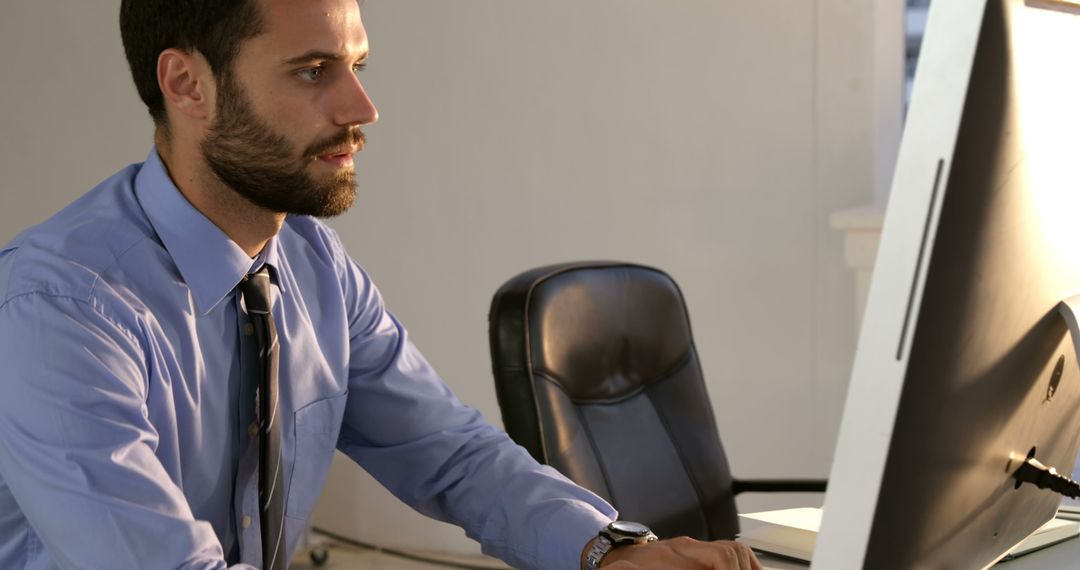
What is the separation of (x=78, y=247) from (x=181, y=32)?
0.30 m

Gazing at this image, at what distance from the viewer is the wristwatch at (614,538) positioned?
4.48 feet

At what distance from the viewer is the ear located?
1456 millimetres

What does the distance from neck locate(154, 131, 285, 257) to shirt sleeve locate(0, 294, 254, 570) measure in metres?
0.26

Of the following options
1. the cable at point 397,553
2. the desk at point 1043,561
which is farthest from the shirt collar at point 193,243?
the cable at point 397,553

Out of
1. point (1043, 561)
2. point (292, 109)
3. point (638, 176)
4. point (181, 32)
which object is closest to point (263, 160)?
point (292, 109)

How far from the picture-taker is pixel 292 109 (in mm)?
1443

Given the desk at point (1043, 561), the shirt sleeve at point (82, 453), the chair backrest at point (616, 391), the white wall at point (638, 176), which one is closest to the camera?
the shirt sleeve at point (82, 453)

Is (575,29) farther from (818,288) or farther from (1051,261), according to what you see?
(1051,261)

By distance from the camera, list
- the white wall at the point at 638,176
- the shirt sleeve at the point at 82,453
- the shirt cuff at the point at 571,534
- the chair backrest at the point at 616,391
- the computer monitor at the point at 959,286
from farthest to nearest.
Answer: the white wall at the point at 638,176 < the chair backrest at the point at 616,391 < the shirt cuff at the point at 571,534 < the shirt sleeve at the point at 82,453 < the computer monitor at the point at 959,286

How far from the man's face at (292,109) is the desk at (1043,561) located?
25.0 inches

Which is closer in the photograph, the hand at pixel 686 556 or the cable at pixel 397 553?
the hand at pixel 686 556

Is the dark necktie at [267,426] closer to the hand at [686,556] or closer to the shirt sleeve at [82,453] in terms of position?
the shirt sleeve at [82,453]

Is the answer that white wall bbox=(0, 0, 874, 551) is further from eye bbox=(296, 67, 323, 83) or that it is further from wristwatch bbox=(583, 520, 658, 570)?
wristwatch bbox=(583, 520, 658, 570)

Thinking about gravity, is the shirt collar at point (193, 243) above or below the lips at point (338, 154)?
below
